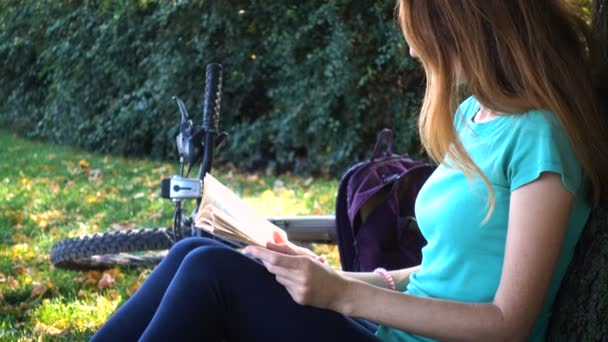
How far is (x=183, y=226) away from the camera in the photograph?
11.0 feet

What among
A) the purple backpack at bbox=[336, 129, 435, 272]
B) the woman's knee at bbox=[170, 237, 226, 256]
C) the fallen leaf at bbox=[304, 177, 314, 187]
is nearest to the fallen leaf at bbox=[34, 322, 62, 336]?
the purple backpack at bbox=[336, 129, 435, 272]

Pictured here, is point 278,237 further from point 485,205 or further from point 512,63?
point 512,63

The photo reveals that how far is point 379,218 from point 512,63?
1.13 m

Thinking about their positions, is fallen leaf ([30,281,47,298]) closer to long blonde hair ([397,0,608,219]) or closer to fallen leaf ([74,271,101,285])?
fallen leaf ([74,271,101,285])

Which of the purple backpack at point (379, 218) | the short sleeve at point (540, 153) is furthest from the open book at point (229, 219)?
the purple backpack at point (379, 218)

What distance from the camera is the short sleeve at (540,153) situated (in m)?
1.53

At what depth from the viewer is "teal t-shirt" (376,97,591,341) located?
1571 millimetres

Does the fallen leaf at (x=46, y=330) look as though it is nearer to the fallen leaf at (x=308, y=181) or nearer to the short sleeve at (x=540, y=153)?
the short sleeve at (x=540, y=153)

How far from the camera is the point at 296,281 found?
5.48 feet

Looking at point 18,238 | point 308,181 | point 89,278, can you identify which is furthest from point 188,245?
point 308,181

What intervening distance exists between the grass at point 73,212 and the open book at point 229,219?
1393 mm

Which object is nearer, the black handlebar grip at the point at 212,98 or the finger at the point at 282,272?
the finger at the point at 282,272

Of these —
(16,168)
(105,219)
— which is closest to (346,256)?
(105,219)

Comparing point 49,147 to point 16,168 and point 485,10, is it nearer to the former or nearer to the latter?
point 16,168
